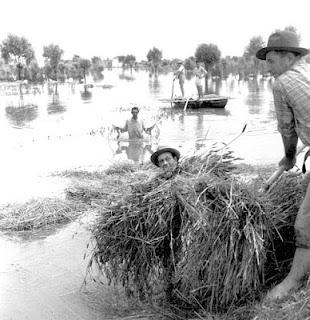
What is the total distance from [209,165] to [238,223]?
63cm

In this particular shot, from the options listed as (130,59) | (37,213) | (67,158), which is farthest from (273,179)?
(130,59)

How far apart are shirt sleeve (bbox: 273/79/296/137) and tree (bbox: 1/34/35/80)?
165ft

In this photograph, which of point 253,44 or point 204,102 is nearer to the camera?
point 204,102

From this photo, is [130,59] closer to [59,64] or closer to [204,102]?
[59,64]

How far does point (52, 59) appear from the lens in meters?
55.6

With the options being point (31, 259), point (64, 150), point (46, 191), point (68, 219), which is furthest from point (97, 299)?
point (64, 150)

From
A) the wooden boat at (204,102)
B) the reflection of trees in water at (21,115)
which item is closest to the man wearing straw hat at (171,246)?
the reflection of trees in water at (21,115)

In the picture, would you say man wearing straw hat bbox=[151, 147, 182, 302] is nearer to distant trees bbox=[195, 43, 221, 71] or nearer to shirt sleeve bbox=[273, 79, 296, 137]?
shirt sleeve bbox=[273, 79, 296, 137]

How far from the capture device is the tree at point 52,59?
168 ft

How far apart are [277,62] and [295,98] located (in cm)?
29

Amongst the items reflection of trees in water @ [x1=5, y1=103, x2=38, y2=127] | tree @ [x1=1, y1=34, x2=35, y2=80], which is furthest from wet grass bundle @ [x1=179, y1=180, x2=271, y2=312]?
tree @ [x1=1, y1=34, x2=35, y2=80]

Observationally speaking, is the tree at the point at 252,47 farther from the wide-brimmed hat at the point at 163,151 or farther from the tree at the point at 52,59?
the wide-brimmed hat at the point at 163,151

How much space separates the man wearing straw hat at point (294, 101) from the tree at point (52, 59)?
1932 inches

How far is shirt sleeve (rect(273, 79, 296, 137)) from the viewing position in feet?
9.09
